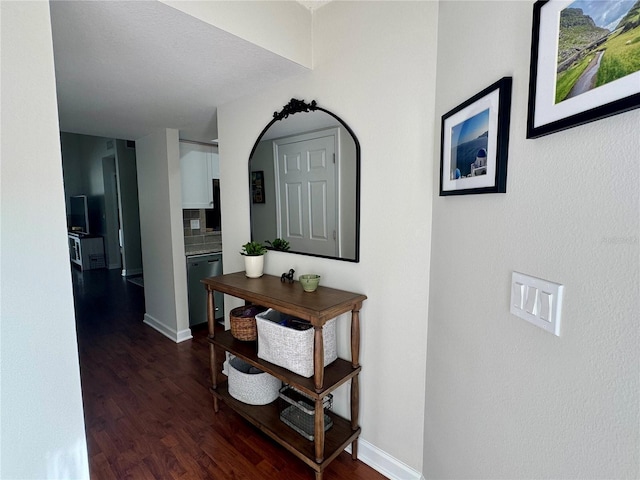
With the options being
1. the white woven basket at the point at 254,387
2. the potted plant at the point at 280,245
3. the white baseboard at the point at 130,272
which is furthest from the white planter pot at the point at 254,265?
the white baseboard at the point at 130,272

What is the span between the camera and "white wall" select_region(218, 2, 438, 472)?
1.38 m

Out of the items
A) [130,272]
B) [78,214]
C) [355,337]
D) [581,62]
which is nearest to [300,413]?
[355,337]

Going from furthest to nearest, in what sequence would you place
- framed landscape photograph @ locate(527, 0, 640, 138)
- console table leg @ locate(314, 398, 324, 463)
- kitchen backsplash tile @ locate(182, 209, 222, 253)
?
1. kitchen backsplash tile @ locate(182, 209, 222, 253)
2. console table leg @ locate(314, 398, 324, 463)
3. framed landscape photograph @ locate(527, 0, 640, 138)

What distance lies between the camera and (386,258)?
5.09 feet

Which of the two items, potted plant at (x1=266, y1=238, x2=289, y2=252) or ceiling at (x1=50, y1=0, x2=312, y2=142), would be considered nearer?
ceiling at (x1=50, y1=0, x2=312, y2=142)

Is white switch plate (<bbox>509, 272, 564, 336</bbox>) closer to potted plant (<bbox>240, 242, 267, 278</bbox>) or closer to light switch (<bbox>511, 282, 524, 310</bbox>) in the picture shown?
light switch (<bbox>511, 282, 524, 310</bbox>)

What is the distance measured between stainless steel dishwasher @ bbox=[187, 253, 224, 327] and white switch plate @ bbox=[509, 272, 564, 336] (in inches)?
123

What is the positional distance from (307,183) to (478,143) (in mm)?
1030

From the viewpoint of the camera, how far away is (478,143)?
1033 mm

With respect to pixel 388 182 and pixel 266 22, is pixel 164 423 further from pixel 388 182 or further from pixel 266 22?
pixel 266 22

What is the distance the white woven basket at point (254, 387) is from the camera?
6.35ft

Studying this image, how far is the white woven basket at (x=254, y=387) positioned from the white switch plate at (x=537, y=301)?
1522 millimetres

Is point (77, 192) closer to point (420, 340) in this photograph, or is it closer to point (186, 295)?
point (186, 295)

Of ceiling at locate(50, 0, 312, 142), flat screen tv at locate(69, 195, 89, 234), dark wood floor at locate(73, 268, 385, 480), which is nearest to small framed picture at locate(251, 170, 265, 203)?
ceiling at locate(50, 0, 312, 142)
